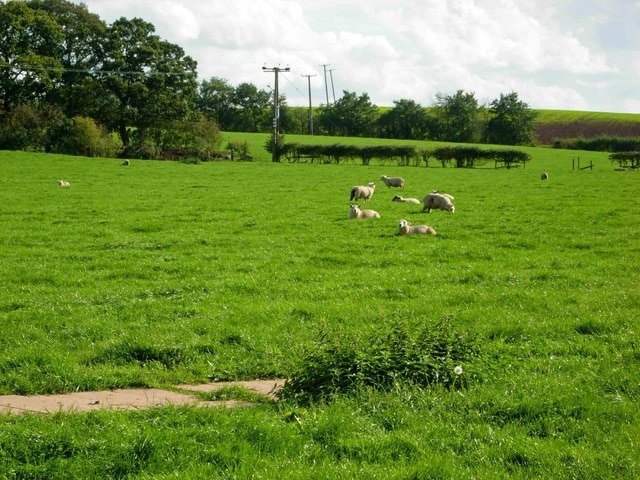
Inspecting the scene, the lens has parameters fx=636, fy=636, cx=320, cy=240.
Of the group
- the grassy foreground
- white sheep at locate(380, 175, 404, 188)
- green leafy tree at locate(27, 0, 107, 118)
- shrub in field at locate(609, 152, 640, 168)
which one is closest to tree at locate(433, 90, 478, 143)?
shrub in field at locate(609, 152, 640, 168)

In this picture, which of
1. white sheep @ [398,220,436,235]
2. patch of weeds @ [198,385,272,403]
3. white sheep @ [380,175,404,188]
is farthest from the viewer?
white sheep @ [380,175,404,188]

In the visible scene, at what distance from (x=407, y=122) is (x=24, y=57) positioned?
268 feet

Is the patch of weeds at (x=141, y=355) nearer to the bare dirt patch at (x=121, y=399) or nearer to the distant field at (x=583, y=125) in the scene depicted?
the bare dirt patch at (x=121, y=399)

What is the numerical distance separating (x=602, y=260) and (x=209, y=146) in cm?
6468

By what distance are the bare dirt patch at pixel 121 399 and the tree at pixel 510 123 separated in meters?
125

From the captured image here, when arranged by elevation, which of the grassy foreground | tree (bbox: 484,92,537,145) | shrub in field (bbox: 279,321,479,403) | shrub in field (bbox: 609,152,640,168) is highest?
tree (bbox: 484,92,537,145)

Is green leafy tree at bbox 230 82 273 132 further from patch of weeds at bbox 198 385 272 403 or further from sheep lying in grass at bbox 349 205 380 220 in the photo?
patch of weeds at bbox 198 385 272 403

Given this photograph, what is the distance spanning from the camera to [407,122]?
13325cm

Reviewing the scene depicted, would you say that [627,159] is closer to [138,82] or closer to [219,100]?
[138,82]

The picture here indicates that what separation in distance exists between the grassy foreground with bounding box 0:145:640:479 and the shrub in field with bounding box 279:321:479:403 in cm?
23

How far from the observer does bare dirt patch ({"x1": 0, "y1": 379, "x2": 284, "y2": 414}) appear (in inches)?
284

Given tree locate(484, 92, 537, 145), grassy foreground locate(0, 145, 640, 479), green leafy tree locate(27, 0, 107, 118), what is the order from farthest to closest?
tree locate(484, 92, 537, 145)
green leafy tree locate(27, 0, 107, 118)
grassy foreground locate(0, 145, 640, 479)

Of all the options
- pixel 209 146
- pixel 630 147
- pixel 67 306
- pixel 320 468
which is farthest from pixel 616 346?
pixel 630 147

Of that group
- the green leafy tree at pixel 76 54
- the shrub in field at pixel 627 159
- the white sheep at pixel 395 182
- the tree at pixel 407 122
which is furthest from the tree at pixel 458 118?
the white sheep at pixel 395 182
